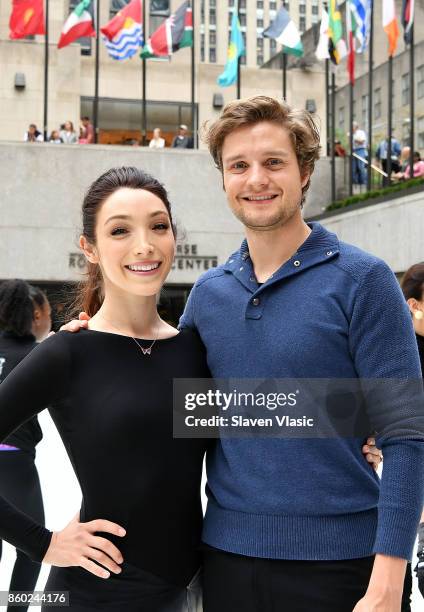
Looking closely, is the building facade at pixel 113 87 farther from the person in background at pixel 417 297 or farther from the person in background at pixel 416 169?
the person in background at pixel 417 297

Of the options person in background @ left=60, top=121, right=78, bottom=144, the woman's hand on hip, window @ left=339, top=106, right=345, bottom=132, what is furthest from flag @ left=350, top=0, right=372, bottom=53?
window @ left=339, top=106, right=345, bottom=132

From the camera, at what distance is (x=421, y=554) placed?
8.66 ft

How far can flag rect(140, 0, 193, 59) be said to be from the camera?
1838 cm

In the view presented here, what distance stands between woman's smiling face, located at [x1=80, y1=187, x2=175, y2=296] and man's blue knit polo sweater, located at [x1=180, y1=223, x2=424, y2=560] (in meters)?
0.32

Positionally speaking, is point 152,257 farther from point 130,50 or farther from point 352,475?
point 130,50

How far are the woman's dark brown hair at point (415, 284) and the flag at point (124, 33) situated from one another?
52.6 ft

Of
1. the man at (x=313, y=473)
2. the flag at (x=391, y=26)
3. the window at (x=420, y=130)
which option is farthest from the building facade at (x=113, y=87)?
the man at (x=313, y=473)

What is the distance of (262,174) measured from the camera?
82.4 inches

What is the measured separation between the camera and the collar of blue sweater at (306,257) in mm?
2018

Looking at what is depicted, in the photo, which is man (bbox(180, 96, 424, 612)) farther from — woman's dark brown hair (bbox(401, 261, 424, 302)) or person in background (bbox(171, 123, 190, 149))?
person in background (bbox(171, 123, 190, 149))

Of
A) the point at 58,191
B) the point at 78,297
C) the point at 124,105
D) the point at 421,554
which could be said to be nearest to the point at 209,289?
the point at 78,297

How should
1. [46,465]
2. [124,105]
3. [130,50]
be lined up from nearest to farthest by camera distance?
[46,465] → [130,50] → [124,105]

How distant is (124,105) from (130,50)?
9.67m

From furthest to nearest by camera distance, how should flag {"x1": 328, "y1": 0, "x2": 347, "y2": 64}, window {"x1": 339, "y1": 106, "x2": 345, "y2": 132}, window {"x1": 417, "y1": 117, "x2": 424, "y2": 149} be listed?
A: window {"x1": 339, "y1": 106, "x2": 345, "y2": 132}
window {"x1": 417, "y1": 117, "x2": 424, "y2": 149}
flag {"x1": 328, "y1": 0, "x2": 347, "y2": 64}
